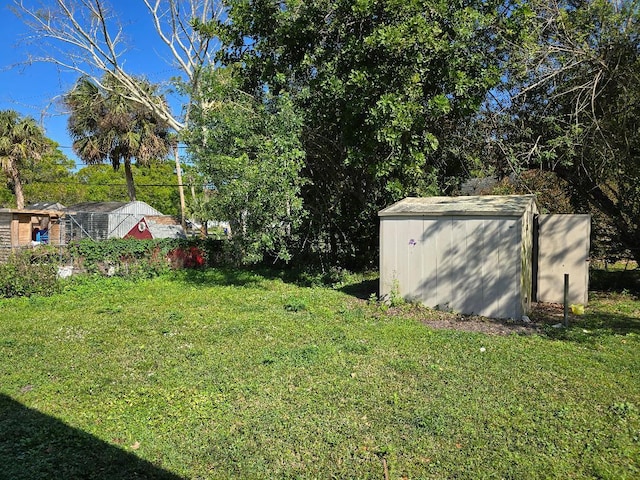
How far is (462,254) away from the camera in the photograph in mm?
7227

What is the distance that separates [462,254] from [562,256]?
2.55 metres

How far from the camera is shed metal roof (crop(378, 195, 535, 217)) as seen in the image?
704 centimetres

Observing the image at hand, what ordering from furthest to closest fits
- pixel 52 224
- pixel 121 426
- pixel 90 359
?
pixel 52 224 → pixel 90 359 → pixel 121 426

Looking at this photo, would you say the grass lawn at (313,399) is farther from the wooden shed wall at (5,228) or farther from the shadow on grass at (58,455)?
the wooden shed wall at (5,228)

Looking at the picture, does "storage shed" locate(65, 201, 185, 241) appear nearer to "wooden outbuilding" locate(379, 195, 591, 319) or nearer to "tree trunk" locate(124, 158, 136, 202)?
"tree trunk" locate(124, 158, 136, 202)

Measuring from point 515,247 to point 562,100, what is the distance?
4.66 meters

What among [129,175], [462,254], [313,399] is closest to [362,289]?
[462,254]

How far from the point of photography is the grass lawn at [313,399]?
9.60ft

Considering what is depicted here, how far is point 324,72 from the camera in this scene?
939 centimetres

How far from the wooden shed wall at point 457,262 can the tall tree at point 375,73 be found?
195cm

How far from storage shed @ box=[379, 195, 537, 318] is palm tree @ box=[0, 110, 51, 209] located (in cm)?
2133

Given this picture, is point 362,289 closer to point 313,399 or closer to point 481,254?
point 481,254

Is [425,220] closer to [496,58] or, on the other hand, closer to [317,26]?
[496,58]

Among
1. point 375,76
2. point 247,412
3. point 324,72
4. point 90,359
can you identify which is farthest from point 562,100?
point 90,359
